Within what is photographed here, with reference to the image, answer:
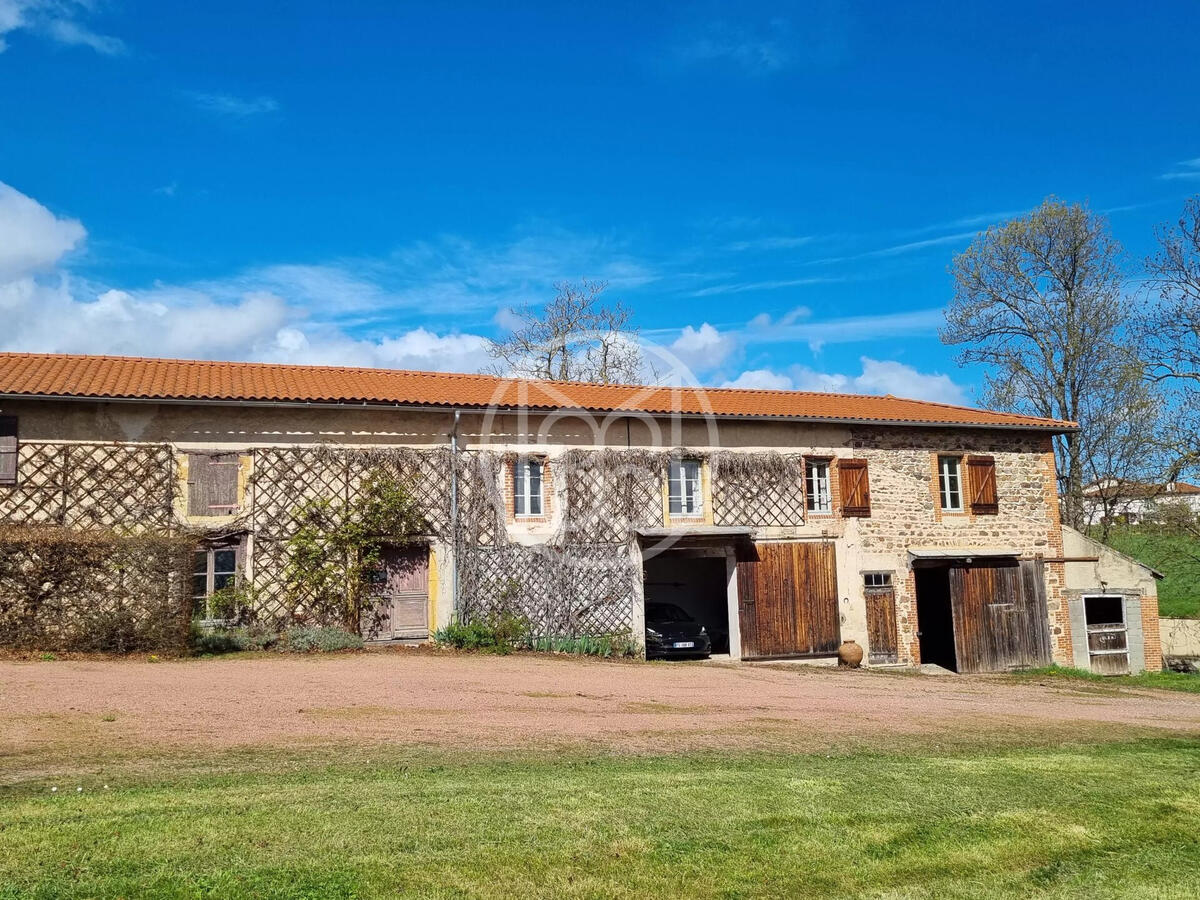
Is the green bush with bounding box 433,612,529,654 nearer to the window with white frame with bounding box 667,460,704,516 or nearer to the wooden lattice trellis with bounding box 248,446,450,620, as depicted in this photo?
the wooden lattice trellis with bounding box 248,446,450,620

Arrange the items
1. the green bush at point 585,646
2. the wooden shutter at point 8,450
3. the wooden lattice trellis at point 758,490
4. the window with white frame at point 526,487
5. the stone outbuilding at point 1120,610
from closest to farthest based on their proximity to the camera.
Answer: the wooden shutter at point 8,450 < the green bush at point 585,646 < the window with white frame at point 526,487 < the wooden lattice trellis at point 758,490 < the stone outbuilding at point 1120,610

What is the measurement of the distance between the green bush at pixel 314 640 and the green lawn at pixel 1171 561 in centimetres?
2179

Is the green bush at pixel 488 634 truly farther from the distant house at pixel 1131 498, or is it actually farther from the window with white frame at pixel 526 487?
the distant house at pixel 1131 498

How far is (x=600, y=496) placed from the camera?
741 inches

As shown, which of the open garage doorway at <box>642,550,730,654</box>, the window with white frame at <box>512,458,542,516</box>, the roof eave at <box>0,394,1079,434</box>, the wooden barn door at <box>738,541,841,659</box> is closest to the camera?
the roof eave at <box>0,394,1079,434</box>

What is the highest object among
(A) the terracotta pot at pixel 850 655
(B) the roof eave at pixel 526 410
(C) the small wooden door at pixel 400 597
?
(B) the roof eave at pixel 526 410

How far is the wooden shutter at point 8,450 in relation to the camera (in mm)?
15898

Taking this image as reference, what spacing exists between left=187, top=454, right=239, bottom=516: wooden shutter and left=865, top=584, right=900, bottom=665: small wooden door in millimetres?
12616

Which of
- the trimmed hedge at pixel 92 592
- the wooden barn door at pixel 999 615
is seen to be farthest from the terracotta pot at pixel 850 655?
the trimmed hedge at pixel 92 592

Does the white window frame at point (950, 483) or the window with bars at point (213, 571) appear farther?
the white window frame at point (950, 483)

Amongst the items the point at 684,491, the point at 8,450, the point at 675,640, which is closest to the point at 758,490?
the point at 684,491

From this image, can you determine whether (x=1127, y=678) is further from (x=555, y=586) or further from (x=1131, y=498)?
A: (x=555, y=586)

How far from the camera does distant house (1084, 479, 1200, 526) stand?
25.8 metres

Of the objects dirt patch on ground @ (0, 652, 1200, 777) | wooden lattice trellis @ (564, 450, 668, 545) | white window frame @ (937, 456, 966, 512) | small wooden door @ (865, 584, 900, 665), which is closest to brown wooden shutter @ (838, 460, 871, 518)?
small wooden door @ (865, 584, 900, 665)
